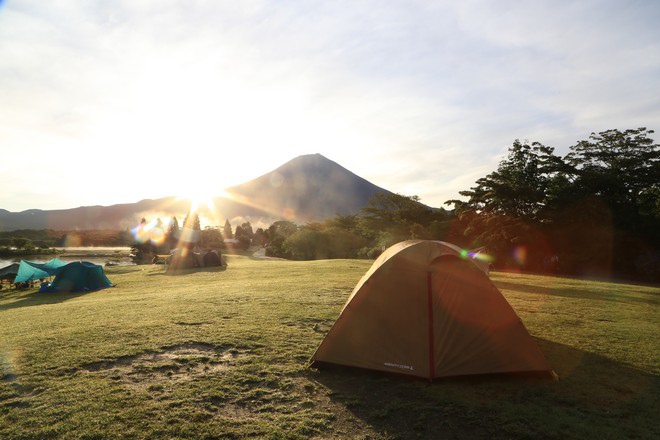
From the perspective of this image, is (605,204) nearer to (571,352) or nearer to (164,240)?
(571,352)

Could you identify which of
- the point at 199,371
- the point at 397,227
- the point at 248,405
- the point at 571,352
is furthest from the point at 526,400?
the point at 397,227

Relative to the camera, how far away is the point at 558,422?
4.97m

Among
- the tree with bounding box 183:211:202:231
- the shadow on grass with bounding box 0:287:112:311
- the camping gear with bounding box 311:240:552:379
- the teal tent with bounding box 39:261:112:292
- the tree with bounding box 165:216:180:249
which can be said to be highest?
the tree with bounding box 183:211:202:231

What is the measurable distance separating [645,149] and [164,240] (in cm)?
8126

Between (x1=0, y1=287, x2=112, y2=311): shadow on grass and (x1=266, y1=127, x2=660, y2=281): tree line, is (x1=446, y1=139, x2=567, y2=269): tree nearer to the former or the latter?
(x1=266, y1=127, x2=660, y2=281): tree line

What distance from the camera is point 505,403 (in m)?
5.48

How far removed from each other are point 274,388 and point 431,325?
8.77 ft

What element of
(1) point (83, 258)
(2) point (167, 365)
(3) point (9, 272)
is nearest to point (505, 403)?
(2) point (167, 365)

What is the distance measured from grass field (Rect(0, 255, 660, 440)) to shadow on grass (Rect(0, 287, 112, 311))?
22.0 feet

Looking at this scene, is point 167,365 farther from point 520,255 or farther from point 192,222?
point 192,222

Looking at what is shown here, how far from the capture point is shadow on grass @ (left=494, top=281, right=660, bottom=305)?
49.7ft

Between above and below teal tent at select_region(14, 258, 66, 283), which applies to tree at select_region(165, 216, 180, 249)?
above

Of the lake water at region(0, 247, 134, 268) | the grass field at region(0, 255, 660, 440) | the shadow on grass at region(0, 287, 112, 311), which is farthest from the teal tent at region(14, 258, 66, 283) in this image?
the lake water at region(0, 247, 134, 268)

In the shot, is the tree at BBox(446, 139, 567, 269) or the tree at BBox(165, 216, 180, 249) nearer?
the tree at BBox(446, 139, 567, 269)
